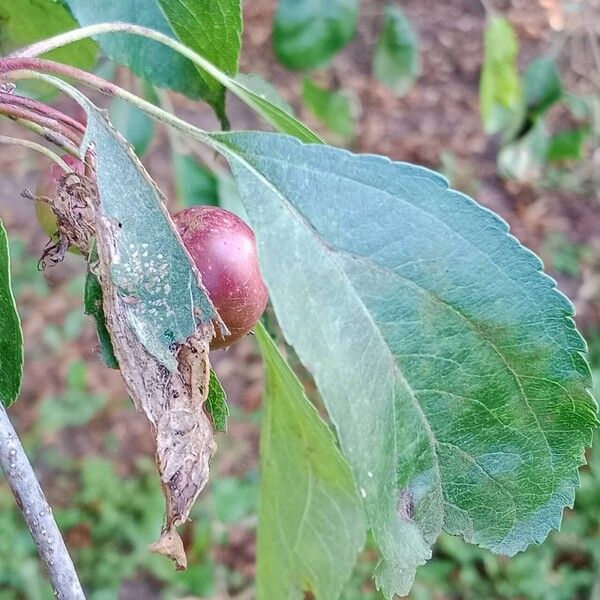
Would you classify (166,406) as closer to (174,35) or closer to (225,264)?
(225,264)

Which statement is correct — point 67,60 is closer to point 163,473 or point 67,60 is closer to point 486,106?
point 163,473

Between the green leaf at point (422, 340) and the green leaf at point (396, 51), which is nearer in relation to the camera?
the green leaf at point (422, 340)

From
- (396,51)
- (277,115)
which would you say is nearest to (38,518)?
(277,115)

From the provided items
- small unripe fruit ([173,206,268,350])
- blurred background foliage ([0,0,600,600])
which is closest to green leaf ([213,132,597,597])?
small unripe fruit ([173,206,268,350])

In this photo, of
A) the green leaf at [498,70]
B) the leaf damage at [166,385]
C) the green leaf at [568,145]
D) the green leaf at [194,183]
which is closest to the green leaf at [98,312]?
the leaf damage at [166,385]

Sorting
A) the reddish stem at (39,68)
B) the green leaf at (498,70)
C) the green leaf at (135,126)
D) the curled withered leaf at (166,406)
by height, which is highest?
the reddish stem at (39,68)

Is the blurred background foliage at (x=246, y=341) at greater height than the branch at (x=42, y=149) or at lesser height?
lesser

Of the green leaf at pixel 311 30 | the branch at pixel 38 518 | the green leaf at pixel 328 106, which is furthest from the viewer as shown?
the green leaf at pixel 328 106

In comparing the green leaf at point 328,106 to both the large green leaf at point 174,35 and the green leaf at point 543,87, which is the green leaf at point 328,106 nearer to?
the green leaf at point 543,87

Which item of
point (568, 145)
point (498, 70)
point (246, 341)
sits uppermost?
point (498, 70)
